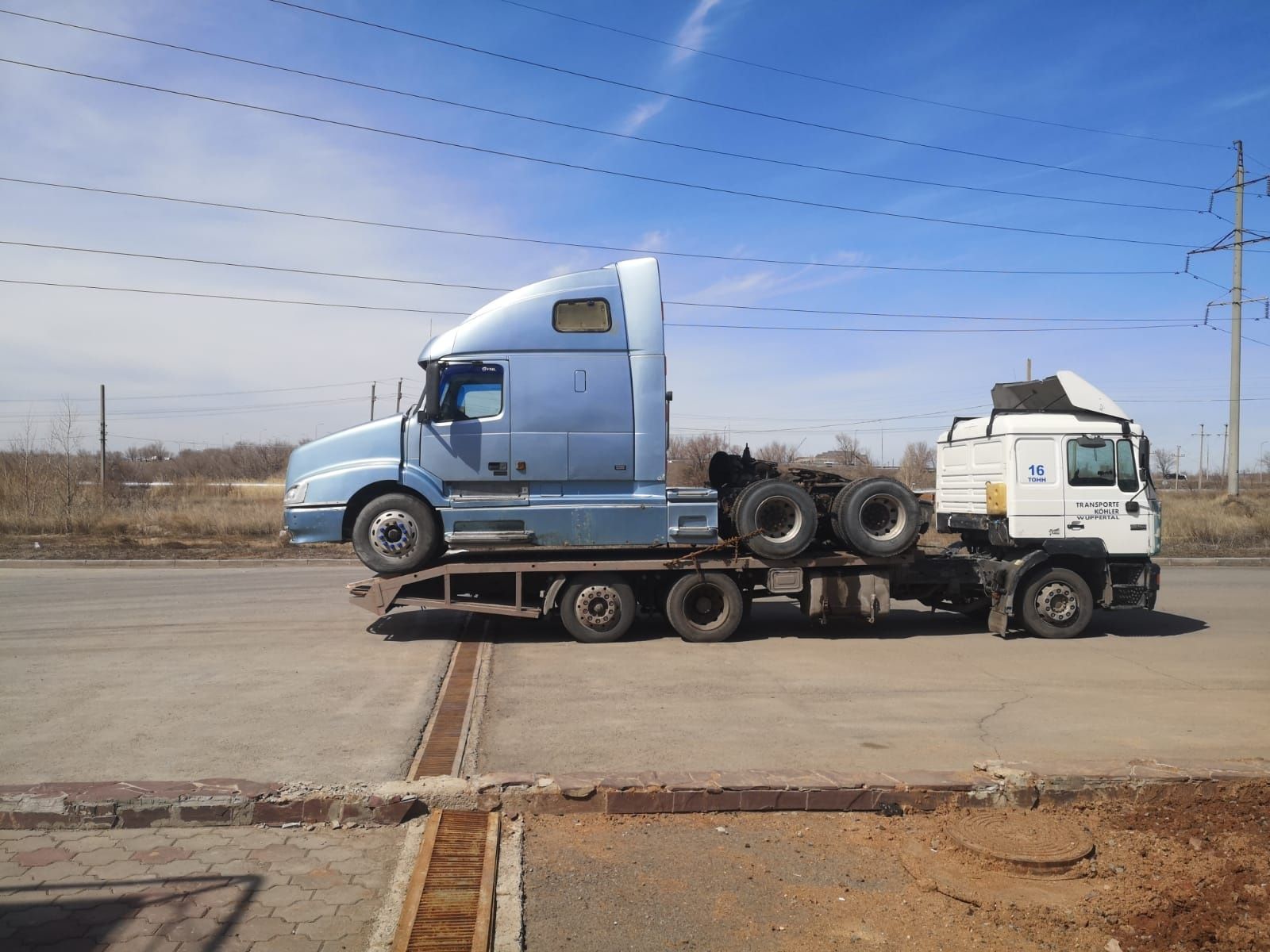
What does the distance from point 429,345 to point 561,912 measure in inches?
296

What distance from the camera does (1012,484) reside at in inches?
427

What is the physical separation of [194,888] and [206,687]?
4.17 metres

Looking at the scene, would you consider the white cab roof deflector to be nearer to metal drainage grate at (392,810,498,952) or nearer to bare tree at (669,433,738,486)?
bare tree at (669,433,738,486)

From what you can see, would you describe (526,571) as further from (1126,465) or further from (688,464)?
(1126,465)

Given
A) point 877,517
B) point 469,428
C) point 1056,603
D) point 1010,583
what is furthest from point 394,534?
point 1056,603

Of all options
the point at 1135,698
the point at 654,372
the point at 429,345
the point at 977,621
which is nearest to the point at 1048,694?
the point at 1135,698

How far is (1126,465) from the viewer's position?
10953 mm

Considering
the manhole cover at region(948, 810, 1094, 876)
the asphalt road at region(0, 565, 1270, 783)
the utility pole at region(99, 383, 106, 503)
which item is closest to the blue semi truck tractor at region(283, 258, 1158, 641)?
the asphalt road at region(0, 565, 1270, 783)

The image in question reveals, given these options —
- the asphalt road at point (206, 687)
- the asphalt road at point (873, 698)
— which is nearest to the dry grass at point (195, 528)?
the asphalt road at point (206, 687)

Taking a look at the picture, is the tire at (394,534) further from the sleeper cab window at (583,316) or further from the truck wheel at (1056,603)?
the truck wheel at (1056,603)

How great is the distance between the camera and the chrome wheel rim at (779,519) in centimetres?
1043

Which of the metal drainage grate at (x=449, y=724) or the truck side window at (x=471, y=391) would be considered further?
the truck side window at (x=471, y=391)

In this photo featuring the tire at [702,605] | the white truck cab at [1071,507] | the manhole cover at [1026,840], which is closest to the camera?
the manhole cover at [1026,840]

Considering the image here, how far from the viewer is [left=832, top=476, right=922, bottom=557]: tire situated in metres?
10.5
